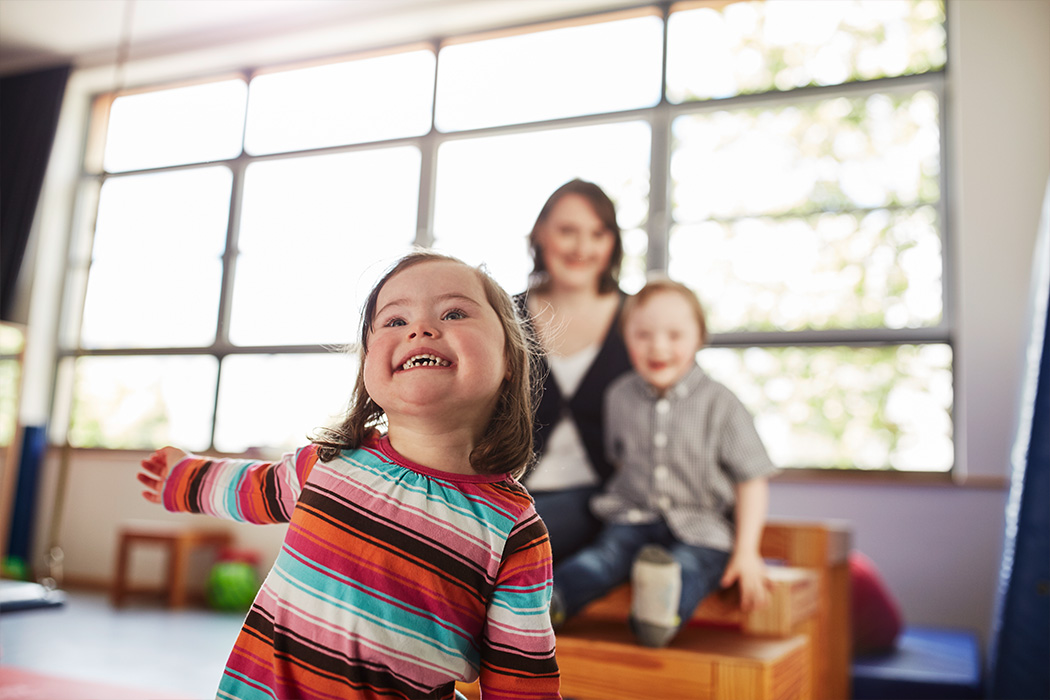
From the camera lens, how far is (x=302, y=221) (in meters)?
2.31

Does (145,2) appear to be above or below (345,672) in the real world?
above

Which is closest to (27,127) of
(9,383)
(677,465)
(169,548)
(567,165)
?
(677,465)

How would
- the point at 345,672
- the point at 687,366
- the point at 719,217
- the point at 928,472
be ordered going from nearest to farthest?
1. the point at 345,672
2. the point at 687,366
3. the point at 928,472
4. the point at 719,217

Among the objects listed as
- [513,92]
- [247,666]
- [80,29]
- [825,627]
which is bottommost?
[825,627]

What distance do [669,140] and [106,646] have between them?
2561 millimetres

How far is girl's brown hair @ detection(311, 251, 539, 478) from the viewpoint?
57 centimetres

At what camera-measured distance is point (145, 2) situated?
69 cm

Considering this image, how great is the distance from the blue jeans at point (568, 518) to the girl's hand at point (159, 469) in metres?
0.61

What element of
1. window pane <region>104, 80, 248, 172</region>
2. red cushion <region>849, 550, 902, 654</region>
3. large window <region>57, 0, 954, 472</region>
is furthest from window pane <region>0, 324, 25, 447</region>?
red cushion <region>849, 550, 902, 654</region>

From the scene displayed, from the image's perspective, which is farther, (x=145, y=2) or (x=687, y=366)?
(x=687, y=366)

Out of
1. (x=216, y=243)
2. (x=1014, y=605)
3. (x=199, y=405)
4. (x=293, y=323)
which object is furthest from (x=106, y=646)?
(x=1014, y=605)

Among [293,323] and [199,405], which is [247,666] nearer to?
[293,323]

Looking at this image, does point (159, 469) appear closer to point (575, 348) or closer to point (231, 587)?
point (575, 348)

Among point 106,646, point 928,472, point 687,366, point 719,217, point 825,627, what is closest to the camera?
point 687,366
